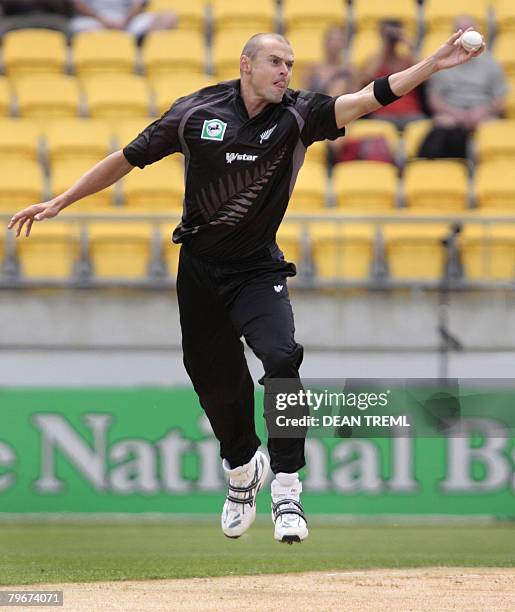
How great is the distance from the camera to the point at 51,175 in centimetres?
1369

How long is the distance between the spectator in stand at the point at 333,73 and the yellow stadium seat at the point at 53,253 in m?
3.24

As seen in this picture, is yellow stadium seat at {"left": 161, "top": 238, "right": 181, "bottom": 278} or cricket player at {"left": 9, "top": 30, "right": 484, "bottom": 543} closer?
cricket player at {"left": 9, "top": 30, "right": 484, "bottom": 543}

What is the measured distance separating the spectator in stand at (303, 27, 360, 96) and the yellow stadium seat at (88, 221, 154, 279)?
260 centimetres

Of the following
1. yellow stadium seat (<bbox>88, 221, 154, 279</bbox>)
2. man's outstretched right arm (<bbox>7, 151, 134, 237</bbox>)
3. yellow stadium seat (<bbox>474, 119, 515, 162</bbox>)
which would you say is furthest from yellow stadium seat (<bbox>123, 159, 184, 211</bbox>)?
man's outstretched right arm (<bbox>7, 151, 134, 237</bbox>)

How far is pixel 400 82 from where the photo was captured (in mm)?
6934

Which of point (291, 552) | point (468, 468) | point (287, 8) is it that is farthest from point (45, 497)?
point (287, 8)

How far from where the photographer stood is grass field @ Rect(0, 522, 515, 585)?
882 cm

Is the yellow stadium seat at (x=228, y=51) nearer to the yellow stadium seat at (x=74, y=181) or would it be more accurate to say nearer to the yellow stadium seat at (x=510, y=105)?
the yellow stadium seat at (x=74, y=181)

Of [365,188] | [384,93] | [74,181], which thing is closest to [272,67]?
[384,93]

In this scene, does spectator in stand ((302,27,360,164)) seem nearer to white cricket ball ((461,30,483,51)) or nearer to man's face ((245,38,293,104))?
man's face ((245,38,293,104))

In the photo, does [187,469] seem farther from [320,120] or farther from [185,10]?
[185,10]

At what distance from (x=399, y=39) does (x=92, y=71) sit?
11.7 feet

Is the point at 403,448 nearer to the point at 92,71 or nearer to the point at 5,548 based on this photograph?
the point at 5,548

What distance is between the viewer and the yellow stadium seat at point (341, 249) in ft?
39.5
